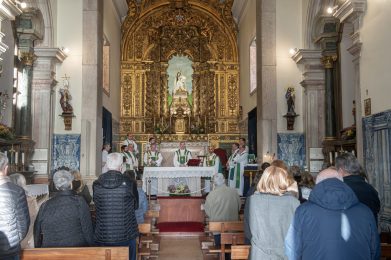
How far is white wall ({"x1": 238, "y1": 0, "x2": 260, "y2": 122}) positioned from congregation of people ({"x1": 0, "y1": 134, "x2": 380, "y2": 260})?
11511 millimetres

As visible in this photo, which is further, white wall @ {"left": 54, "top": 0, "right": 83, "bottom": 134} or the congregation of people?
white wall @ {"left": 54, "top": 0, "right": 83, "bottom": 134}

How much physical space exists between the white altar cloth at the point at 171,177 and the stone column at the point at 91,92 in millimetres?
1378

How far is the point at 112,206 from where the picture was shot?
4.71 m

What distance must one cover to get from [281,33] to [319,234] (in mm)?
10538

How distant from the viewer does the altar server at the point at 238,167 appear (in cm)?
1310

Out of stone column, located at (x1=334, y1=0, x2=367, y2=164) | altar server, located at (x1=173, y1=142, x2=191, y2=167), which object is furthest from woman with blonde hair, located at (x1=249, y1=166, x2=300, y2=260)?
altar server, located at (x1=173, y1=142, x2=191, y2=167)

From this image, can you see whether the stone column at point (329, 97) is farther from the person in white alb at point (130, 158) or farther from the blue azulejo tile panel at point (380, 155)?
Result: the person in white alb at point (130, 158)

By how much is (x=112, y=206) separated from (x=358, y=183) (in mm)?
2345

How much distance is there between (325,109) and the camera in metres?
12.5

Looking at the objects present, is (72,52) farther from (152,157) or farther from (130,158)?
(152,157)

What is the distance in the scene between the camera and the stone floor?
7.93 meters

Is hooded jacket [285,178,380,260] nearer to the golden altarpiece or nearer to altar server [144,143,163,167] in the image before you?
altar server [144,143,163,167]

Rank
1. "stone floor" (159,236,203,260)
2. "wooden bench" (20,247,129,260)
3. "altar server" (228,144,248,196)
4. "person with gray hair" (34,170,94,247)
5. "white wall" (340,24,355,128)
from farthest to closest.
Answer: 1. "altar server" (228,144,248,196)
2. "white wall" (340,24,355,128)
3. "stone floor" (159,236,203,260)
4. "person with gray hair" (34,170,94,247)
5. "wooden bench" (20,247,129,260)

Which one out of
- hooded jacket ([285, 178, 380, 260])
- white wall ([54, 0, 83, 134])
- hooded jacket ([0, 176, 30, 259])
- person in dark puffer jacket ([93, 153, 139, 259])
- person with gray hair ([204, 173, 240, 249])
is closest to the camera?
hooded jacket ([285, 178, 380, 260])
